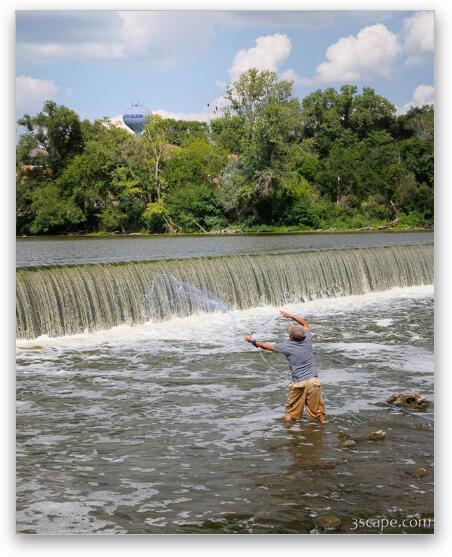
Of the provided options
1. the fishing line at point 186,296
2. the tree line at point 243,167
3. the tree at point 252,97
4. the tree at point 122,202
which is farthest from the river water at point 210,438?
the tree at point 252,97

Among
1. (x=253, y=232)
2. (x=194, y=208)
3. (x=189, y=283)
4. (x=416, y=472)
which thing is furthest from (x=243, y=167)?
(x=416, y=472)

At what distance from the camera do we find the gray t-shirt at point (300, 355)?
234 inches

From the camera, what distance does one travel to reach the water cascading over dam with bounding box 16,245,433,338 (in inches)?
380

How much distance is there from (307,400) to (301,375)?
0.23 m

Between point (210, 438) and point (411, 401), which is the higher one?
point (411, 401)

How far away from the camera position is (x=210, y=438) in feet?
19.5

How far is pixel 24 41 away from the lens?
6.00 meters

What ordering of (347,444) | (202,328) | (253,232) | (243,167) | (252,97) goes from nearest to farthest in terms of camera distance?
1. (347,444)
2. (202,328)
3. (252,97)
4. (253,232)
5. (243,167)

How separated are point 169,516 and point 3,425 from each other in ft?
4.74

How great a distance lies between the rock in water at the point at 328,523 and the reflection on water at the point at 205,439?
0.05 m

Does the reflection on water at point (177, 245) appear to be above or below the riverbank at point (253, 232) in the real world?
below

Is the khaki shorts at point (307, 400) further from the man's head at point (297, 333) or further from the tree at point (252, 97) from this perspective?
the tree at point (252, 97)

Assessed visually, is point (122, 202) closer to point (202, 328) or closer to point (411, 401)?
point (202, 328)

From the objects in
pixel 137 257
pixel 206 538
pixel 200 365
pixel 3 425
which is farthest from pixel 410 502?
pixel 137 257
